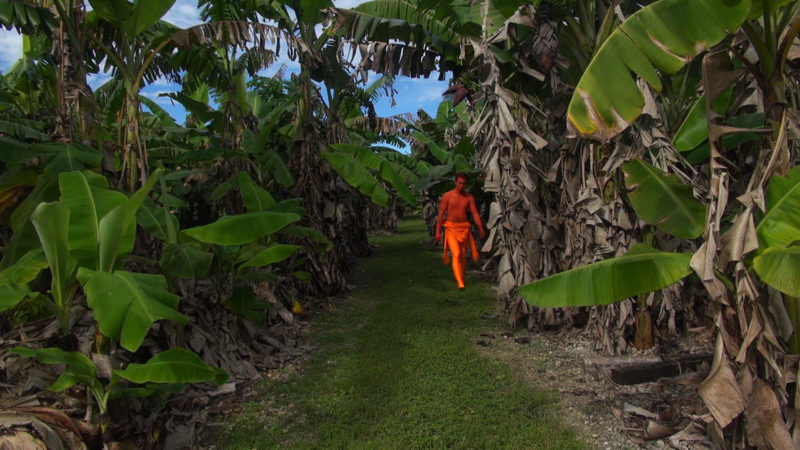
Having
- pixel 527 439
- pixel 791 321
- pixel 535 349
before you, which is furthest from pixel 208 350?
pixel 791 321

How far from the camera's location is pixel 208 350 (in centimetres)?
528

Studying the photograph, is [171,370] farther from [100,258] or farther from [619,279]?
[619,279]

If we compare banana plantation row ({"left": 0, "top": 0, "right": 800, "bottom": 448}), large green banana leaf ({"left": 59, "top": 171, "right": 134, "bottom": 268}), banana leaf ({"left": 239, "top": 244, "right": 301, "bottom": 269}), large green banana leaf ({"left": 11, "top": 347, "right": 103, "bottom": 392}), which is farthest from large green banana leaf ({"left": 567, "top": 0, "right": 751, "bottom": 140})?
large green banana leaf ({"left": 11, "top": 347, "right": 103, "bottom": 392})

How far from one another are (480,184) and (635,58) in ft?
27.8

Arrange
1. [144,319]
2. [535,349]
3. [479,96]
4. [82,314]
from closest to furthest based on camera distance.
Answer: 1. [144,319]
2. [82,314]
3. [535,349]
4. [479,96]

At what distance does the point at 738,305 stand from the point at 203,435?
4056mm

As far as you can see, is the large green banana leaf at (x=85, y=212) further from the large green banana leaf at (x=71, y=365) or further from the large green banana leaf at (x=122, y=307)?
the large green banana leaf at (x=71, y=365)

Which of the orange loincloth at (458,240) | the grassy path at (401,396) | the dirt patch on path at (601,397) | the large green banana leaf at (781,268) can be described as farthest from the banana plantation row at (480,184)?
the orange loincloth at (458,240)

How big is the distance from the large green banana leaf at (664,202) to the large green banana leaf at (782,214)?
590mm

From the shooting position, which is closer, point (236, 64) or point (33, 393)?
point (33, 393)

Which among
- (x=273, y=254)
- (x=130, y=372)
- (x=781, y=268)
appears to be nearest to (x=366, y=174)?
(x=273, y=254)

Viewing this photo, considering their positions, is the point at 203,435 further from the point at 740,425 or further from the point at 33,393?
the point at 740,425

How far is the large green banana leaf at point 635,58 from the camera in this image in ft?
10.6

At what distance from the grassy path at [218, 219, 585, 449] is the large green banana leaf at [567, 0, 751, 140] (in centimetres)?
248
